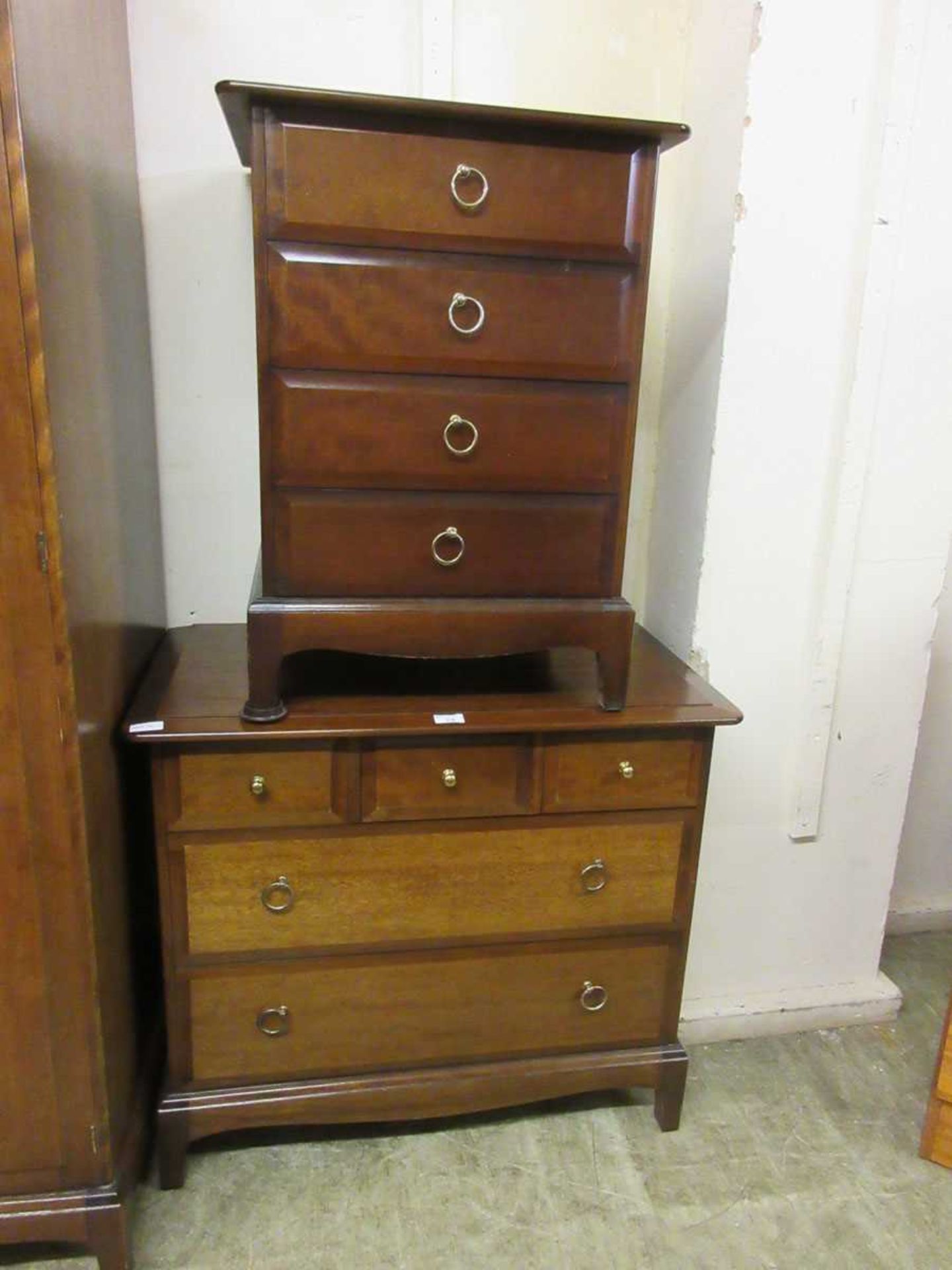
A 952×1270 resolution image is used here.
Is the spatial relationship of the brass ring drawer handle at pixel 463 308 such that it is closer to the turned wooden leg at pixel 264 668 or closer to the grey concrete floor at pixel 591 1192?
the turned wooden leg at pixel 264 668

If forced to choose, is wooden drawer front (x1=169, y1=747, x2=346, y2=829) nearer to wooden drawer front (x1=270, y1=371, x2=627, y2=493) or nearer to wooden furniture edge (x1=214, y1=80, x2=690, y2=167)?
wooden drawer front (x1=270, y1=371, x2=627, y2=493)

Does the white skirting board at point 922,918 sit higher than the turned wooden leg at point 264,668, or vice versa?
the turned wooden leg at point 264,668

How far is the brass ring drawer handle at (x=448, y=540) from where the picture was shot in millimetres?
1338

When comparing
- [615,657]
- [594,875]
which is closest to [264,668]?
[615,657]

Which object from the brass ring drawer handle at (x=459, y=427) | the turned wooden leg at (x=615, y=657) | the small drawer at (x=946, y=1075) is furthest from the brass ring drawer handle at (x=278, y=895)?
the small drawer at (x=946, y=1075)

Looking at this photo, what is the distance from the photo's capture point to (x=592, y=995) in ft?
5.19

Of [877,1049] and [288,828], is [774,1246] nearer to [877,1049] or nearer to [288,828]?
[877,1049]

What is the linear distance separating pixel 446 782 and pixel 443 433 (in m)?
0.53

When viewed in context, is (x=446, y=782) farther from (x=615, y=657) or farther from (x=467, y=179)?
(x=467, y=179)

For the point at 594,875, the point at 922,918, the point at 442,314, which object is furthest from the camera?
the point at 922,918

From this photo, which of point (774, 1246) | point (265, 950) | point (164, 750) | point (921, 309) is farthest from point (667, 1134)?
point (921, 309)

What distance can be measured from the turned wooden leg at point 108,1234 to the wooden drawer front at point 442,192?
1.40 meters

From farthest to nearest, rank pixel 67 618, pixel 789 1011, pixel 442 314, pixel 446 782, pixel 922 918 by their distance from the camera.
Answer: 1. pixel 922 918
2. pixel 789 1011
3. pixel 446 782
4. pixel 442 314
5. pixel 67 618

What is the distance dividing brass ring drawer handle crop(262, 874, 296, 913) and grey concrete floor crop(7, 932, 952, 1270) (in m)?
0.51
